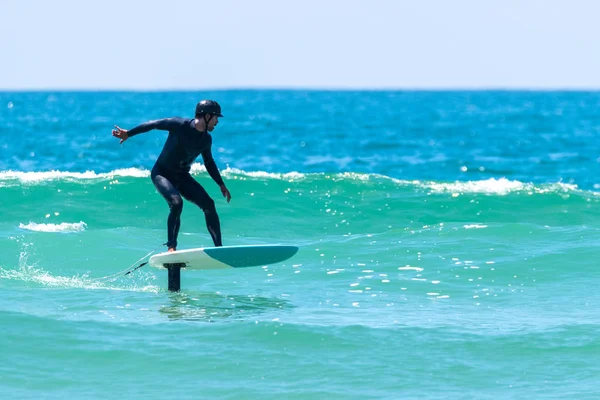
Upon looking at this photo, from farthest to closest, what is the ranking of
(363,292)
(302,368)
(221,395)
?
(363,292)
(302,368)
(221,395)

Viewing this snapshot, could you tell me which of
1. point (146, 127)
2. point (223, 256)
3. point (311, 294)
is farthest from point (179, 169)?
point (311, 294)

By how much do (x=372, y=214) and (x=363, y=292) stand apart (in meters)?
7.33

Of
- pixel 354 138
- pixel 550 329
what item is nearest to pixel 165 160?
pixel 550 329

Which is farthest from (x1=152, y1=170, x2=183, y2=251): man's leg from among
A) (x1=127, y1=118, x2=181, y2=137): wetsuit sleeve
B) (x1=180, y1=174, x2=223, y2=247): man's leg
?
(x1=127, y1=118, x2=181, y2=137): wetsuit sleeve

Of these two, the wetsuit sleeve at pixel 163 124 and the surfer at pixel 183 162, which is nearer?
the wetsuit sleeve at pixel 163 124

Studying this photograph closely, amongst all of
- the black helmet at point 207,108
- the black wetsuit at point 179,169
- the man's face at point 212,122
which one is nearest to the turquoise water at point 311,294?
the black wetsuit at point 179,169

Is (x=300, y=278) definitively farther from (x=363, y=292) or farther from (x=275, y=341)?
(x=275, y=341)

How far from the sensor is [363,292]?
11.7 meters

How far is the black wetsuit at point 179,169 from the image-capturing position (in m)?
10.6

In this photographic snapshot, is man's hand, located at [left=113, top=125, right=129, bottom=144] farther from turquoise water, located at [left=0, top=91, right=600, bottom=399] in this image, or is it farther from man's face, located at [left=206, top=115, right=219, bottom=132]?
turquoise water, located at [left=0, top=91, right=600, bottom=399]

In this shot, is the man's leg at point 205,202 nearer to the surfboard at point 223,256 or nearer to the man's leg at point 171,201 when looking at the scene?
the man's leg at point 171,201

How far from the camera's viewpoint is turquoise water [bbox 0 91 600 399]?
838 cm

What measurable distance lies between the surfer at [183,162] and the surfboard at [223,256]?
0.72 ft

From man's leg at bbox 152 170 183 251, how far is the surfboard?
0.22 m
